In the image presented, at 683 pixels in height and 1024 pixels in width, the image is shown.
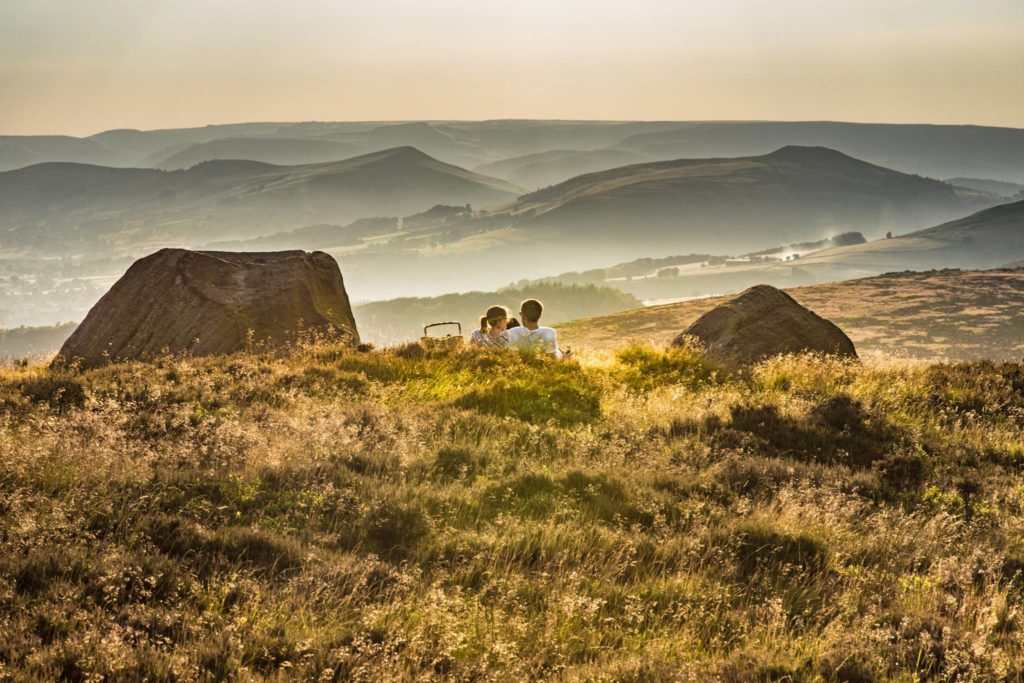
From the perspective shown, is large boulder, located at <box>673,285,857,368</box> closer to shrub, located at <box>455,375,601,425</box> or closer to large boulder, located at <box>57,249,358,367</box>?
shrub, located at <box>455,375,601,425</box>

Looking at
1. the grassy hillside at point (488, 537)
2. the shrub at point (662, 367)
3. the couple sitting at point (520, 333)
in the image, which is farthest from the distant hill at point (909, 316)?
the grassy hillside at point (488, 537)

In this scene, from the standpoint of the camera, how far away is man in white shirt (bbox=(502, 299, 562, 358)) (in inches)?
587

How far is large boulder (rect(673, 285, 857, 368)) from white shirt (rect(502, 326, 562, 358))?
4060 millimetres


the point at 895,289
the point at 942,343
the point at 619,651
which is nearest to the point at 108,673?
the point at 619,651

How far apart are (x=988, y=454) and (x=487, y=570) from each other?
7.52 metres

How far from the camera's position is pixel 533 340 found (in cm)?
1519

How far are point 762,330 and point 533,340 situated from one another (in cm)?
634

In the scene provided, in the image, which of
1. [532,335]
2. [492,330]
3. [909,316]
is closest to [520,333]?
[532,335]

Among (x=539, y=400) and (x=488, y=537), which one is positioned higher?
(x=539, y=400)

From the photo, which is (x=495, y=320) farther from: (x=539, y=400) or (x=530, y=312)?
(x=539, y=400)

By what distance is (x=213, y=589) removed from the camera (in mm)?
4852

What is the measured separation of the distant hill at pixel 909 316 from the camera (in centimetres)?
7650

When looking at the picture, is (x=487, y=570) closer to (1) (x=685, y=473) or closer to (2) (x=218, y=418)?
(1) (x=685, y=473)

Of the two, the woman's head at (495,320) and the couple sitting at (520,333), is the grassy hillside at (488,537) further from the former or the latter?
the woman's head at (495,320)
